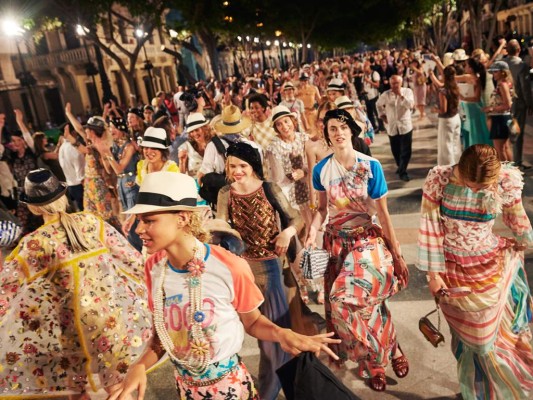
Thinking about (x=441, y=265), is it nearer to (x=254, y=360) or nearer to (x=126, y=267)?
(x=254, y=360)

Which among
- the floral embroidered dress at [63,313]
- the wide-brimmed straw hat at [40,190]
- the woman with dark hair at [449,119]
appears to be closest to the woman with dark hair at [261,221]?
the floral embroidered dress at [63,313]

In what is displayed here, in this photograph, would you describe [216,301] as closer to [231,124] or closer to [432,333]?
[432,333]

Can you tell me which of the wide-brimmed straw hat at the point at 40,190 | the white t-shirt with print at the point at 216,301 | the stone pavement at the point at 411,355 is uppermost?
the wide-brimmed straw hat at the point at 40,190

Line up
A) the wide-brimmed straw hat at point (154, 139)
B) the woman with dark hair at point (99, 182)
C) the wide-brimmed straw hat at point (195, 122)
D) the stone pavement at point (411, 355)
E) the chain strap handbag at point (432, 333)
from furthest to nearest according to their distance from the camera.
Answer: the woman with dark hair at point (99, 182)
the wide-brimmed straw hat at point (195, 122)
the wide-brimmed straw hat at point (154, 139)
the stone pavement at point (411, 355)
the chain strap handbag at point (432, 333)

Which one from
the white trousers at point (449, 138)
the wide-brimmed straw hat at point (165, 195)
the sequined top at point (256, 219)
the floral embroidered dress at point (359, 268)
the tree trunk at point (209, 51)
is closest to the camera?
the wide-brimmed straw hat at point (165, 195)

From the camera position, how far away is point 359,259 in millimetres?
3674

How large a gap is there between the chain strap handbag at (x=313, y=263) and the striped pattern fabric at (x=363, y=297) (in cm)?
17

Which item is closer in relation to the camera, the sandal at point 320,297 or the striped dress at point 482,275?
the striped dress at point 482,275

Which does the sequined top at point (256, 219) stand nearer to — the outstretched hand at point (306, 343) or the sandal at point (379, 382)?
the sandal at point (379, 382)

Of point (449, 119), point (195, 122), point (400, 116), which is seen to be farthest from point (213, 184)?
point (400, 116)

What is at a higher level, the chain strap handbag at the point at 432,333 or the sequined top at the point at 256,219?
the sequined top at the point at 256,219

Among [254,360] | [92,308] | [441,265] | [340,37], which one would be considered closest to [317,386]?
[441,265]

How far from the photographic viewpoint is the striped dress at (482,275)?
10.3 ft

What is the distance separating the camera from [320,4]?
124 ft
